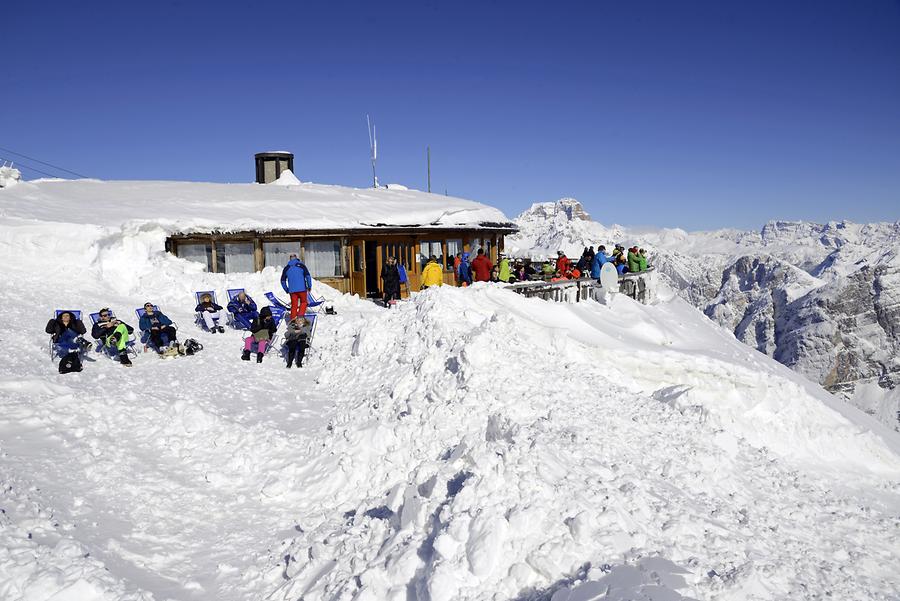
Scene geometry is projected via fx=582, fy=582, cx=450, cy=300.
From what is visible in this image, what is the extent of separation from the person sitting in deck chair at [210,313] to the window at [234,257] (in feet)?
13.2

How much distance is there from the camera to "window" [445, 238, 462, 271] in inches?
829

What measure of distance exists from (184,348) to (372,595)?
8244 millimetres

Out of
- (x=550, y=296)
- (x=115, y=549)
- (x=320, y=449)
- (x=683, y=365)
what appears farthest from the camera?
(x=550, y=296)

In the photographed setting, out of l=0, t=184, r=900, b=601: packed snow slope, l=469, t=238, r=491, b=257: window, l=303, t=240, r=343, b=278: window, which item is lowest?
l=0, t=184, r=900, b=601: packed snow slope

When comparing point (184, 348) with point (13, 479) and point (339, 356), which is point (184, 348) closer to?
point (339, 356)

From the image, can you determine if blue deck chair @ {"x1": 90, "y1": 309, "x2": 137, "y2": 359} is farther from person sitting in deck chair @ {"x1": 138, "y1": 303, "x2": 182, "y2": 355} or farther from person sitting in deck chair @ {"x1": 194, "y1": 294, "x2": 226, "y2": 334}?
person sitting in deck chair @ {"x1": 194, "y1": 294, "x2": 226, "y2": 334}

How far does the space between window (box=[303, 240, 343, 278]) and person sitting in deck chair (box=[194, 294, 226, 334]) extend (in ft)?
16.6

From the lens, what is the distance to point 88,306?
43.5ft

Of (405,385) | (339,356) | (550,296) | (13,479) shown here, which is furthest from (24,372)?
(550,296)

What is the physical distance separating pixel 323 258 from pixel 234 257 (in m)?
2.61

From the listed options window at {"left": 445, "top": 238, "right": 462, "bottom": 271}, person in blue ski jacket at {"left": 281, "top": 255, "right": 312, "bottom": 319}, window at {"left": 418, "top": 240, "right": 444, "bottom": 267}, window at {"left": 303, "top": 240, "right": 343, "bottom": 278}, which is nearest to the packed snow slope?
person in blue ski jacket at {"left": 281, "top": 255, "right": 312, "bottom": 319}

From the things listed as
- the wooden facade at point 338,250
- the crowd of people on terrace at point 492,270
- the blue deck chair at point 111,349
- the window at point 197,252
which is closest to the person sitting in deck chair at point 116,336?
the blue deck chair at point 111,349

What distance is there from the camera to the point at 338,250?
18.3m

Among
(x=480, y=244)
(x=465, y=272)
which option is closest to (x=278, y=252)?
(x=465, y=272)
